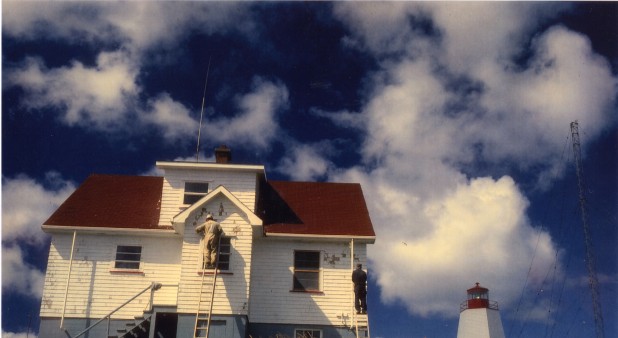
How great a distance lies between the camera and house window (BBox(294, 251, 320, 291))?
25312 millimetres

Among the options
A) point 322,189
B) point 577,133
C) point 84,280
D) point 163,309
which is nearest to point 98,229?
point 84,280

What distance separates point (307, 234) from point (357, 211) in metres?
3.03

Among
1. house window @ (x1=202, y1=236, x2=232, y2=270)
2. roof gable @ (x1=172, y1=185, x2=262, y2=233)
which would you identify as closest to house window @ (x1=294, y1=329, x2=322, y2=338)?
house window @ (x1=202, y1=236, x2=232, y2=270)

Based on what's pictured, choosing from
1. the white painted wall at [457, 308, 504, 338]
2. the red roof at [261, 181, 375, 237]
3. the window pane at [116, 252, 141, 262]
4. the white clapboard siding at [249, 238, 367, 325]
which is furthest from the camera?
the white painted wall at [457, 308, 504, 338]

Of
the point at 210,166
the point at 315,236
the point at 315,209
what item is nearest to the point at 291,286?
the point at 315,236

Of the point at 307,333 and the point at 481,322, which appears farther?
the point at 481,322

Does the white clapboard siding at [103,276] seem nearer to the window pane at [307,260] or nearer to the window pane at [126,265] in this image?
the window pane at [126,265]

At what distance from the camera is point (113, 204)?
2719 centimetres

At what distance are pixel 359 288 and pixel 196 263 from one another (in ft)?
20.9

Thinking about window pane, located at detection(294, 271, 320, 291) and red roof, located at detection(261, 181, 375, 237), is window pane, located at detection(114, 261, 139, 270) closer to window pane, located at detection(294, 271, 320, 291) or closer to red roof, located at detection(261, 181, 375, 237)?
red roof, located at detection(261, 181, 375, 237)

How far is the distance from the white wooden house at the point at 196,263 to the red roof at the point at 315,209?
9cm

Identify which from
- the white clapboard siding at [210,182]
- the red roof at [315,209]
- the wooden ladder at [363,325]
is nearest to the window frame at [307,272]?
the red roof at [315,209]

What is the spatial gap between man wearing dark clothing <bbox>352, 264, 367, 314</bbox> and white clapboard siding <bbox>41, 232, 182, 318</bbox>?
7146mm

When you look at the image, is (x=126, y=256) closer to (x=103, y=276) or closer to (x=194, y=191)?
(x=103, y=276)
